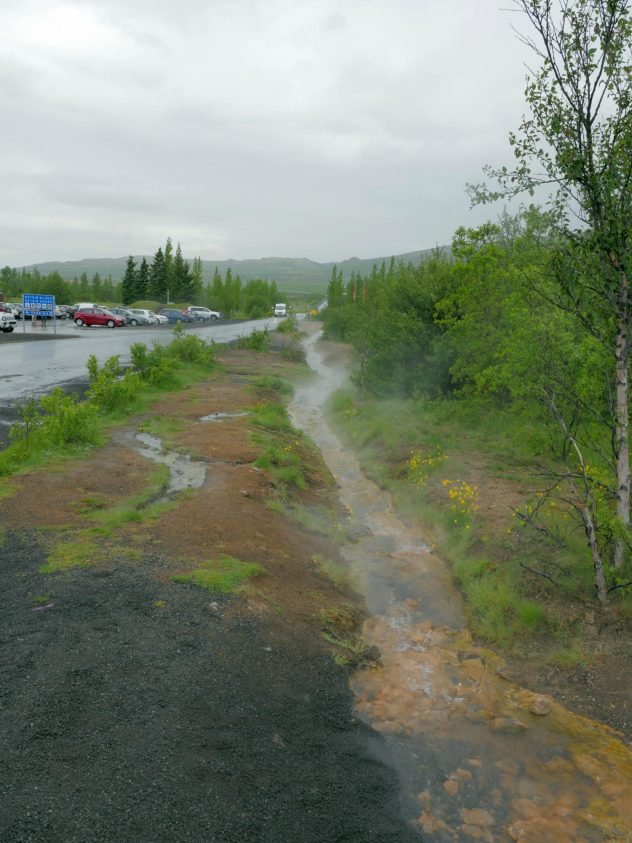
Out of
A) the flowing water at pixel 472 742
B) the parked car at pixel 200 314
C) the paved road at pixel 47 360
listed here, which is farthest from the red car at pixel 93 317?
the flowing water at pixel 472 742

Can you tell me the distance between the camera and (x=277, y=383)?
2934 centimetres

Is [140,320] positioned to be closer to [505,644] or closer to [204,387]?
[204,387]

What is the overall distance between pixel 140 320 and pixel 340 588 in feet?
194

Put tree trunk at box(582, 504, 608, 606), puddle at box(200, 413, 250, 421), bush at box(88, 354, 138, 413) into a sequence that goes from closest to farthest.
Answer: tree trunk at box(582, 504, 608, 606)
bush at box(88, 354, 138, 413)
puddle at box(200, 413, 250, 421)

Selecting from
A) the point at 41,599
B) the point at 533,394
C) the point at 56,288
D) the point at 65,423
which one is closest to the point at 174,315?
the point at 56,288

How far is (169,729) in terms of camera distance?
5418 mm

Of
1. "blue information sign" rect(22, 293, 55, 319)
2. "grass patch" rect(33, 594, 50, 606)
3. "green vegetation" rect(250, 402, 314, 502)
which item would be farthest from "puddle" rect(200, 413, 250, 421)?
"blue information sign" rect(22, 293, 55, 319)

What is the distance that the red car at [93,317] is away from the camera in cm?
5756

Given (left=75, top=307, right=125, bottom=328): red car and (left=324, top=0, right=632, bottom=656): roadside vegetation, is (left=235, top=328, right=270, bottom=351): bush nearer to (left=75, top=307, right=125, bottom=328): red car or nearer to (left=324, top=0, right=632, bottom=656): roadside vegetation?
(left=324, top=0, right=632, bottom=656): roadside vegetation

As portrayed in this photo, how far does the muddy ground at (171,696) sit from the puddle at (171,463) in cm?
205

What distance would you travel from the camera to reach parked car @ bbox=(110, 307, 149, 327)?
63406 millimetres

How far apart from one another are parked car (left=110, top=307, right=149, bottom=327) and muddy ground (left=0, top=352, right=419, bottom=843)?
55743mm

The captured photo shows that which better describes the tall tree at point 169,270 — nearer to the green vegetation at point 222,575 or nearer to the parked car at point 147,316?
the parked car at point 147,316

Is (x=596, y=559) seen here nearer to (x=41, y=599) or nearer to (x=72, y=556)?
(x=41, y=599)
